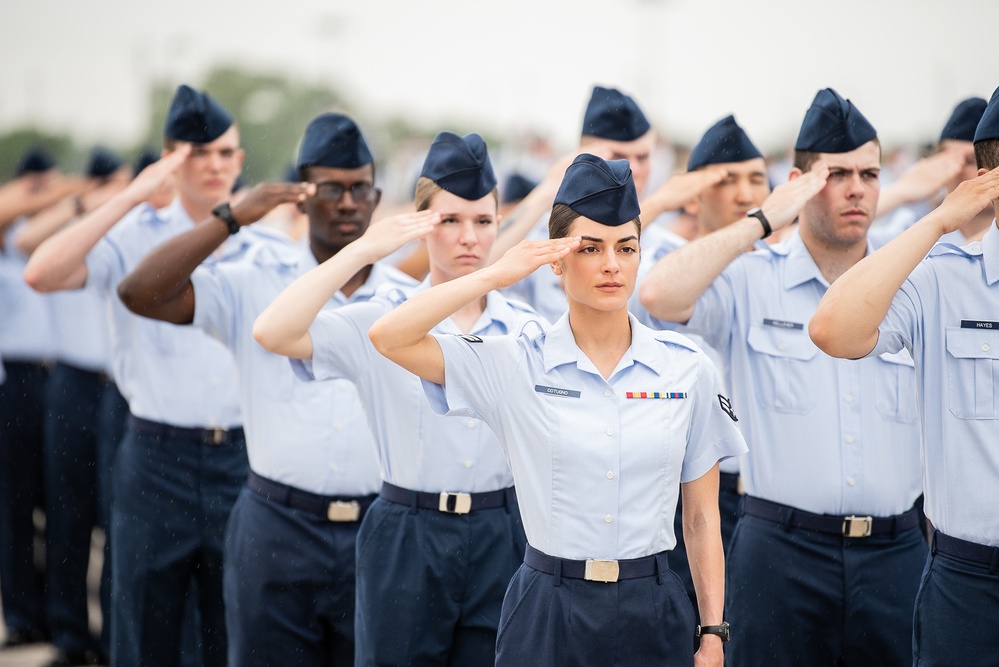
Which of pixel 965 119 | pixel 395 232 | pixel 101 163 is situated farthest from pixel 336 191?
pixel 101 163

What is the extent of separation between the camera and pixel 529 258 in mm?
3678

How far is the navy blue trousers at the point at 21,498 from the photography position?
320 inches

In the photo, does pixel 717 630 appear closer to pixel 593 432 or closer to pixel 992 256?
pixel 593 432

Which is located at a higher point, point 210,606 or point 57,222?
point 57,222

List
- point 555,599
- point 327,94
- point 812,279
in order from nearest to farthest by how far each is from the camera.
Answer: point 555,599, point 812,279, point 327,94

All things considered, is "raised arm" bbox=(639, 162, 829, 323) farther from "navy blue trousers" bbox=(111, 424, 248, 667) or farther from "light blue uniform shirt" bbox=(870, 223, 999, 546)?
"navy blue trousers" bbox=(111, 424, 248, 667)

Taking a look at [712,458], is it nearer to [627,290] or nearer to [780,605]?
[627,290]

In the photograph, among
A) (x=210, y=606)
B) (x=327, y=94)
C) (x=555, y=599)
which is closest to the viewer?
(x=555, y=599)

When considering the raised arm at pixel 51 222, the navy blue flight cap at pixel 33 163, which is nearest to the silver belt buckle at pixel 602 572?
the raised arm at pixel 51 222

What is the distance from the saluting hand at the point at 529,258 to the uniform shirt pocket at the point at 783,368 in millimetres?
1276

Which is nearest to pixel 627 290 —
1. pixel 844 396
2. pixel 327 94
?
pixel 844 396

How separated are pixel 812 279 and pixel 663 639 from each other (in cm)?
173

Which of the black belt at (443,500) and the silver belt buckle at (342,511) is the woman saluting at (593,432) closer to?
the black belt at (443,500)

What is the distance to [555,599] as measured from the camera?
3529 mm
